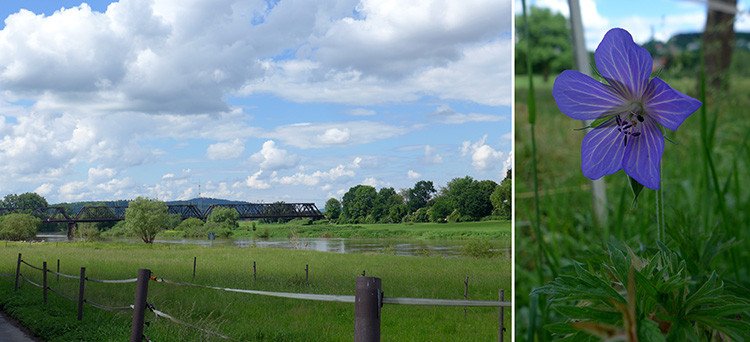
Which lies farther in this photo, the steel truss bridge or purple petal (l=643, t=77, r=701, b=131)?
the steel truss bridge

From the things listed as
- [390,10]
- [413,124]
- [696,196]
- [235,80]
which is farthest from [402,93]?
[696,196]

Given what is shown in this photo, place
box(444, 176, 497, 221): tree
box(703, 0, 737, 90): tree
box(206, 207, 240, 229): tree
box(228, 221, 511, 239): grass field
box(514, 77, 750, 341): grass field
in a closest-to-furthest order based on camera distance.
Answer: box(514, 77, 750, 341): grass field
box(703, 0, 737, 90): tree
box(206, 207, 240, 229): tree
box(228, 221, 511, 239): grass field
box(444, 176, 497, 221): tree

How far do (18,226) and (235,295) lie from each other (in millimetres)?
2952

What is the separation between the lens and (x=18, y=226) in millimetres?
6359

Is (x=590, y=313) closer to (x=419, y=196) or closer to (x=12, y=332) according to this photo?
(x=12, y=332)

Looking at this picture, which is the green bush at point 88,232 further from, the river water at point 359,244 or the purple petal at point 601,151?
the purple petal at point 601,151

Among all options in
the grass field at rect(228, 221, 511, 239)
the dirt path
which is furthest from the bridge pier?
the dirt path

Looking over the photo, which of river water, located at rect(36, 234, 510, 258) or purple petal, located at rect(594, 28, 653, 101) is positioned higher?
purple petal, located at rect(594, 28, 653, 101)

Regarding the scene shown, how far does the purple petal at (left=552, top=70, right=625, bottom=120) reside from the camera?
0.29 meters

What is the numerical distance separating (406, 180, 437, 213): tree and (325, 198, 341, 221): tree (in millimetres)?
1819

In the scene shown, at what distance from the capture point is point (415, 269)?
995cm

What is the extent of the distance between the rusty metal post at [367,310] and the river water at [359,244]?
7631 mm

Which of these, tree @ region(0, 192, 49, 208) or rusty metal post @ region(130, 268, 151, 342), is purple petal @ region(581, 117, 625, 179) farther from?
tree @ region(0, 192, 49, 208)

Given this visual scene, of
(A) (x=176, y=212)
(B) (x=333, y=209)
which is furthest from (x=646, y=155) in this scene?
(B) (x=333, y=209)
